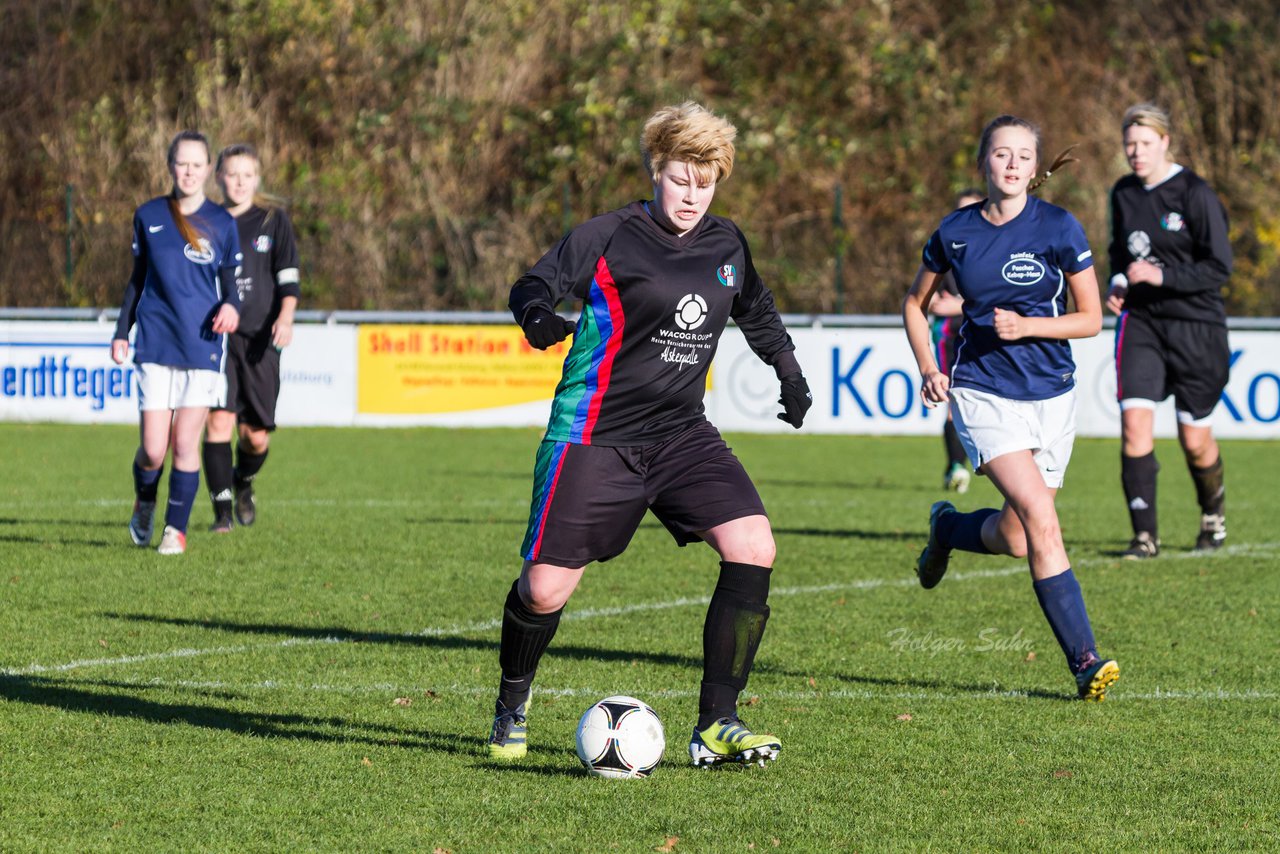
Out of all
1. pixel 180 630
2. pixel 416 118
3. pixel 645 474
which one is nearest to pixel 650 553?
pixel 180 630

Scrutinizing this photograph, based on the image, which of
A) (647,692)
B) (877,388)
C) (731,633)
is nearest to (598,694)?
(647,692)

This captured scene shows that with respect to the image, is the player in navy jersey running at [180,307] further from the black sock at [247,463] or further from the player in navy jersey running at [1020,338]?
the player in navy jersey running at [1020,338]

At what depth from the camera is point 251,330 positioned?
10438mm

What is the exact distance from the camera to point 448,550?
9727 millimetres

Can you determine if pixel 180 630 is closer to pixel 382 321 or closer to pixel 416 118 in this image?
pixel 382 321

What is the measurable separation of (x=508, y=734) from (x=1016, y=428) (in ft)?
7.32

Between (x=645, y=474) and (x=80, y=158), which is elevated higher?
(x=80, y=158)

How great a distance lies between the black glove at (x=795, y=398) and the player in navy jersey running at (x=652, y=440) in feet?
0.76

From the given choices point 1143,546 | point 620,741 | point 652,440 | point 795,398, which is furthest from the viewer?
point 1143,546

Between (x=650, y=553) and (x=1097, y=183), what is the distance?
1916cm

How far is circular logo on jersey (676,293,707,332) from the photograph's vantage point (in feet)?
16.1

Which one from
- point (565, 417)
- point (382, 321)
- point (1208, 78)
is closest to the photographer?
point (565, 417)

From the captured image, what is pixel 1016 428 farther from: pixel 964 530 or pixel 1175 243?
pixel 1175 243

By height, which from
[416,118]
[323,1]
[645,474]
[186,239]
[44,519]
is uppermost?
[323,1]
